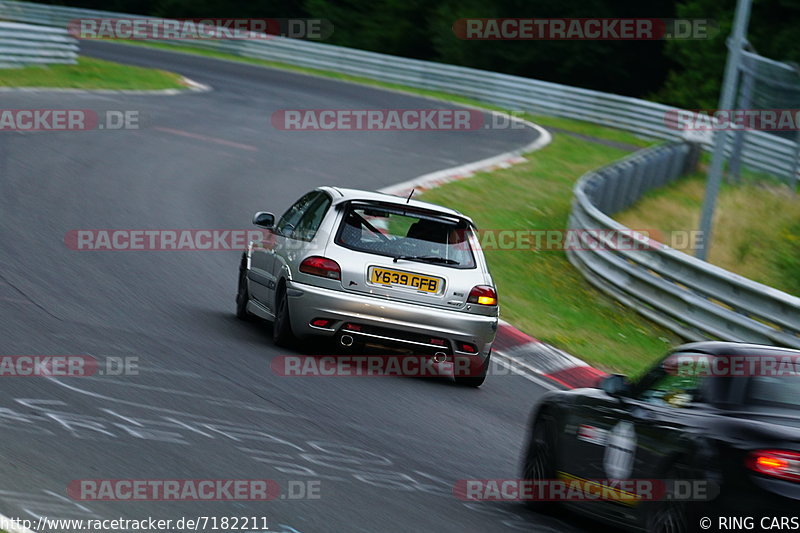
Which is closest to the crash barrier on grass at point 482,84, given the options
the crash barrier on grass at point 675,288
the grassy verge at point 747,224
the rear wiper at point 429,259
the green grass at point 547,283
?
the grassy verge at point 747,224

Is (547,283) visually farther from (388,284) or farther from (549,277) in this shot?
(388,284)

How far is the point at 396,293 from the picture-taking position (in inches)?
418

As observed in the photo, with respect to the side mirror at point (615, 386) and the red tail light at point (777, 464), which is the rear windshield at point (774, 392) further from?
the side mirror at point (615, 386)

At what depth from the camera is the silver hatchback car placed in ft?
34.7

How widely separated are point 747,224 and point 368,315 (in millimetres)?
12106

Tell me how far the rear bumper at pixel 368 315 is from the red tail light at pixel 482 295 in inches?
6.9

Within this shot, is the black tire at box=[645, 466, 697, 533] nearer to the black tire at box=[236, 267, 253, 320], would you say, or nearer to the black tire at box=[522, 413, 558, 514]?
the black tire at box=[522, 413, 558, 514]

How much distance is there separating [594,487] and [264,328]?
5828 mm

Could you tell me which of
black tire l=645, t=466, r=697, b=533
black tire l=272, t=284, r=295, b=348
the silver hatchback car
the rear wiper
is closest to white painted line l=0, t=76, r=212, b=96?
black tire l=272, t=284, r=295, b=348

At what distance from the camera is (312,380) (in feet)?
32.9

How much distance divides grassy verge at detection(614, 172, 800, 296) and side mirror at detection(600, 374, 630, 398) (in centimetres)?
1095

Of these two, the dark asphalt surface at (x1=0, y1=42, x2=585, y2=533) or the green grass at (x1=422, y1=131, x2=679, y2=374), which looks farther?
the green grass at (x1=422, y1=131, x2=679, y2=374)

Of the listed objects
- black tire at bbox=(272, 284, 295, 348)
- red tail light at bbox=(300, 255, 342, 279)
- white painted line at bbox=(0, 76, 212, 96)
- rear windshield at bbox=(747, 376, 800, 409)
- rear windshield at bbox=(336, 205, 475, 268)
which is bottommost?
white painted line at bbox=(0, 76, 212, 96)

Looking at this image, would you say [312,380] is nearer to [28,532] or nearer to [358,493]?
[358,493]
